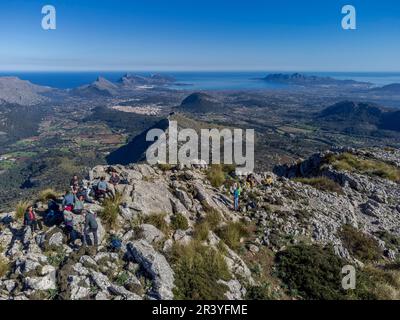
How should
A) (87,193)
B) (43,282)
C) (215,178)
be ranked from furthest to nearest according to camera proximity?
(215,178) → (87,193) → (43,282)

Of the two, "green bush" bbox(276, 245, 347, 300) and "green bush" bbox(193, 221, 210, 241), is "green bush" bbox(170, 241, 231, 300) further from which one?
"green bush" bbox(276, 245, 347, 300)

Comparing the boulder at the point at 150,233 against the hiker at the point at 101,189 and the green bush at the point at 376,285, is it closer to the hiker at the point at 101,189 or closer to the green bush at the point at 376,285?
the hiker at the point at 101,189

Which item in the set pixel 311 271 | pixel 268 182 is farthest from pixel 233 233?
pixel 268 182

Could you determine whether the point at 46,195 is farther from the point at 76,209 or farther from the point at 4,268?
the point at 4,268

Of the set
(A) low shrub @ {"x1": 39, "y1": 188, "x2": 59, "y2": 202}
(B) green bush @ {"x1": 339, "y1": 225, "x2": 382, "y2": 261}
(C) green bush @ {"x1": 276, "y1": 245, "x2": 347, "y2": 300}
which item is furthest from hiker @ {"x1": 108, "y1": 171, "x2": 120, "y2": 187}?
(B) green bush @ {"x1": 339, "y1": 225, "x2": 382, "y2": 261}
